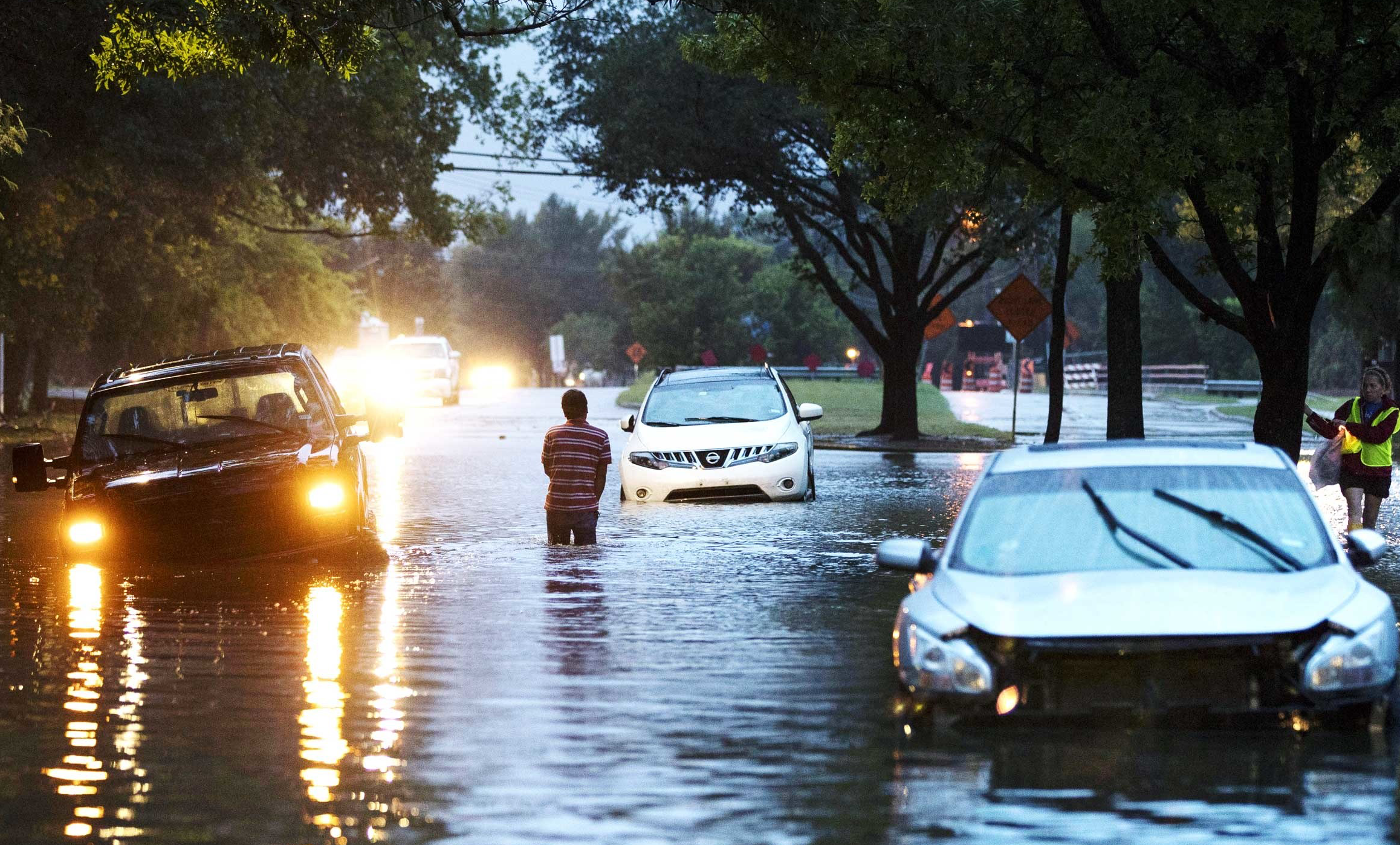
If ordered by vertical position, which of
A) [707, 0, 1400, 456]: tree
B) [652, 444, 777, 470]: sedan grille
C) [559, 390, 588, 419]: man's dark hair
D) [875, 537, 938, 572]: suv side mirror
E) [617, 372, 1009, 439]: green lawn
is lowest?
[617, 372, 1009, 439]: green lawn

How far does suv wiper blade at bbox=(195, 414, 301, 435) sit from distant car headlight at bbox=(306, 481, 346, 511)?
2.89ft

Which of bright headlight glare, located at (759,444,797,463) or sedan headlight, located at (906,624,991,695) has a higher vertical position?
bright headlight glare, located at (759,444,797,463)

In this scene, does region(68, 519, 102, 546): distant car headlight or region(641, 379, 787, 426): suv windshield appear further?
region(641, 379, 787, 426): suv windshield

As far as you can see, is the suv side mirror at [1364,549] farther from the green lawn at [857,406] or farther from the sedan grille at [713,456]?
the green lawn at [857,406]

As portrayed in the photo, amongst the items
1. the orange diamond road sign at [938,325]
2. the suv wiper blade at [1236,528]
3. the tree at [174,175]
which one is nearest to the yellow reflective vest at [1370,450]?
the suv wiper blade at [1236,528]

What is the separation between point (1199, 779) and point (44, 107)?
23.5 meters

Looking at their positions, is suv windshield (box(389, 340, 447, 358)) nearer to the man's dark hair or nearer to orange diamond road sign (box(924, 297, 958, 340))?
orange diamond road sign (box(924, 297, 958, 340))

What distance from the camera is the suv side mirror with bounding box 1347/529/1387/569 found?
8500 mm

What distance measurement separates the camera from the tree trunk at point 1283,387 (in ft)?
59.4

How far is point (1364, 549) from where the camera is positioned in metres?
8.55

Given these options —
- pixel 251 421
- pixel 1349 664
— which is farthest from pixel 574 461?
pixel 1349 664

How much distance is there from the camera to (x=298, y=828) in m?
6.51

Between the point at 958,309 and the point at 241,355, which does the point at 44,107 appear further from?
the point at 958,309

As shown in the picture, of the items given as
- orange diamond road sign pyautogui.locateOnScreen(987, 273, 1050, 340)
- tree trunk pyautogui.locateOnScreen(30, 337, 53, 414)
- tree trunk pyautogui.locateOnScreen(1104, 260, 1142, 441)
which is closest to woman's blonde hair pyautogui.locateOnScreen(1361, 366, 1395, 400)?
tree trunk pyautogui.locateOnScreen(1104, 260, 1142, 441)
